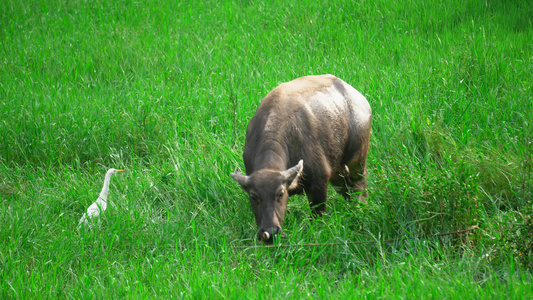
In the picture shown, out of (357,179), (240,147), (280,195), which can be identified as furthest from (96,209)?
(357,179)

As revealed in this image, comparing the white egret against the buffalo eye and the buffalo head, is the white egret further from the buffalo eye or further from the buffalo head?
the buffalo eye

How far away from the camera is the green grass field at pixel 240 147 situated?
4070 mm

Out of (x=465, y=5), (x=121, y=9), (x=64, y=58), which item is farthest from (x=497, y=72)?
(x=121, y=9)

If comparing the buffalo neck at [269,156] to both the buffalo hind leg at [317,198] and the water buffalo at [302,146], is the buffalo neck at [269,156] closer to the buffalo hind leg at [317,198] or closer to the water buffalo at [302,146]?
the water buffalo at [302,146]

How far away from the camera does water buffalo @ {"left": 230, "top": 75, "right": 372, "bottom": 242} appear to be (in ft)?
A: 14.5

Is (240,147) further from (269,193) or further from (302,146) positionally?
(269,193)

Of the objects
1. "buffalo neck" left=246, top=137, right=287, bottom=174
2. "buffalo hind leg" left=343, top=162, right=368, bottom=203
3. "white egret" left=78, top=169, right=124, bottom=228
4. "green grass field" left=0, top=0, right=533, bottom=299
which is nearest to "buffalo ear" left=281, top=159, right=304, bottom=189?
"buffalo neck" left=246, top=137, right=287, bottom=174

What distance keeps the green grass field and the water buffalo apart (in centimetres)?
27

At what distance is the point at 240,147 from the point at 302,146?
132 cm

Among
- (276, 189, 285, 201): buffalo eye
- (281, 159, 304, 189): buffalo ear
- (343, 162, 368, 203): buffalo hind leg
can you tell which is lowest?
(343, 162, 368, 203): buffalo hind leg

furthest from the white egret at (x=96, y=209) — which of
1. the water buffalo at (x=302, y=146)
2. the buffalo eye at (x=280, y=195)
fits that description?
the buffalo eye at (x=280, y=195)

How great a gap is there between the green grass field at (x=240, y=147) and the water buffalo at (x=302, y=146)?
0.88 ft

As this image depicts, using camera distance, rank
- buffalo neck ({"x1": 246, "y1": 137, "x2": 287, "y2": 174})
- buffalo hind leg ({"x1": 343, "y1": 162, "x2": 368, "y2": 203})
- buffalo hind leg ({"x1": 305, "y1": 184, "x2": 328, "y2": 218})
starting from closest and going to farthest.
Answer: buffalo neck ({"x1": 246, "y1": 137, "x2": 287, "y2": 174}) < buffalo hind leg ({"x1": 305, "y1": 184, "x2": 328, "y2": 218}) < buffalo hind leg ({"x1": 343, "y1": 162, "x2": 368, "y2": 203})

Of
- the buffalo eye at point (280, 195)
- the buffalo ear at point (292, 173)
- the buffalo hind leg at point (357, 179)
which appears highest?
the buffalo ear at point (292, 173)
